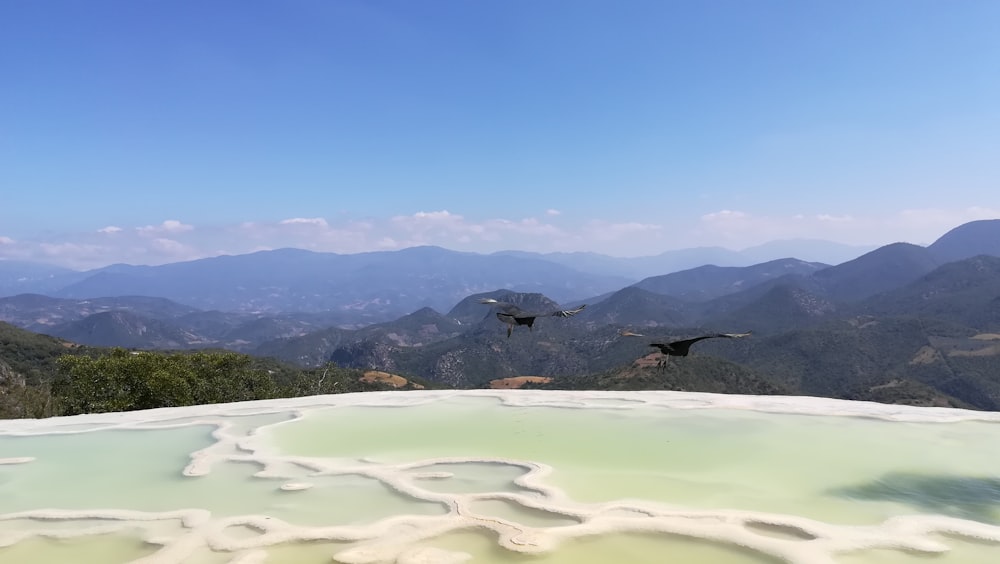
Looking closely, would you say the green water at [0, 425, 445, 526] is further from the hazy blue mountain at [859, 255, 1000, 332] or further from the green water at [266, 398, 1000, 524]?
the hazy blue mountain at [859, 255, 1000, 332]

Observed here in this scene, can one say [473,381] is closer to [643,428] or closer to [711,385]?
[711,385]

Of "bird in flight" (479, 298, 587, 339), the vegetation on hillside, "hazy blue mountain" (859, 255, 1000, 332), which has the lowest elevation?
the vegetation on hillside

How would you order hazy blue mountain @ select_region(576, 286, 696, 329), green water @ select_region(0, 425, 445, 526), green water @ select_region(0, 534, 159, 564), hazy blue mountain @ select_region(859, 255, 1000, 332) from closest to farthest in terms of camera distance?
green water @ select_region(0, 534, 159, 564) → green water @ select_region(0, 425, 445, 526) → hazy blue mountain @ select_region(859, 255, 1000, 332) → hazy blue mountain @ select_region(576, 286, 696, 329)

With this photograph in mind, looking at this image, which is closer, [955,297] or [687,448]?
[687,448]

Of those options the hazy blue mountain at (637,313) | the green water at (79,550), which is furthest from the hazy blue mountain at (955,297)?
the green water at (79,550)

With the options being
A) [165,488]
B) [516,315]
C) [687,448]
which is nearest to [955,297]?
[687,448]

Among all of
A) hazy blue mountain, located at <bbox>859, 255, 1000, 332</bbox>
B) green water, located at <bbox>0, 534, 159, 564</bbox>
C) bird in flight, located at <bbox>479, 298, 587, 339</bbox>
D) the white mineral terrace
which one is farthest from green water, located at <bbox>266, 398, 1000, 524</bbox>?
hazy blue mountain, located at <bbox>859, 255, 1000, 332</bbox>

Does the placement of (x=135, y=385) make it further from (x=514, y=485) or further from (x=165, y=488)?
(x=514, y=485)

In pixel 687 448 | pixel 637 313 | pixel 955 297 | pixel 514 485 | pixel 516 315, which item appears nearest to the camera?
pixel 514 485
